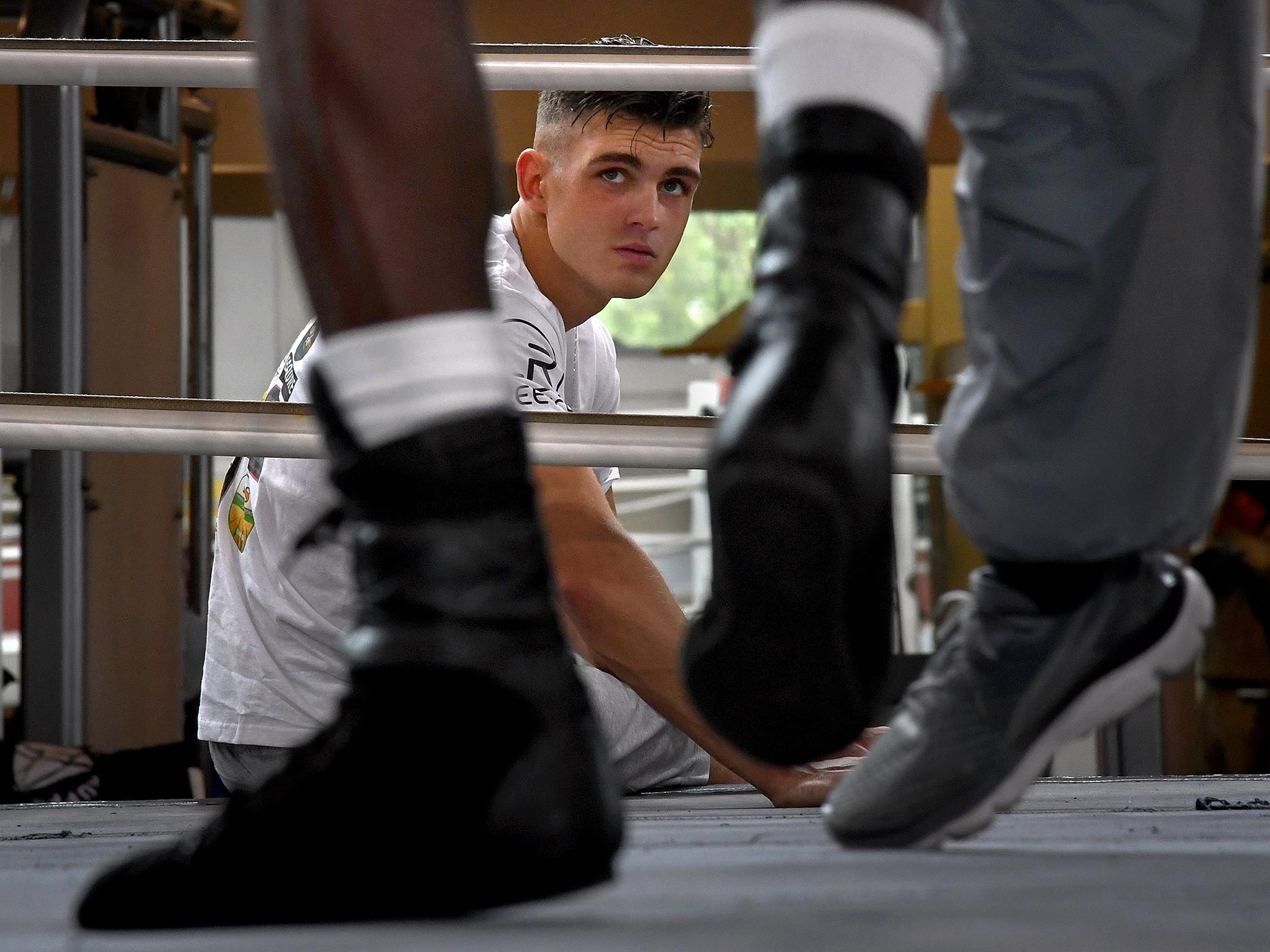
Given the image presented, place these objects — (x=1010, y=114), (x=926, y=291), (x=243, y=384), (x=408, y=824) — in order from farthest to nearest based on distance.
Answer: (x=243, y=384) → (x=926, y=291) → (x=1010, y=114) → (x=408, y=824)

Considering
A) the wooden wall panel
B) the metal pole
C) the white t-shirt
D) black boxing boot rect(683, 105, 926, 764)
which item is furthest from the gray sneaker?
the wooden wall panel

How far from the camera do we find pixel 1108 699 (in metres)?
0.54

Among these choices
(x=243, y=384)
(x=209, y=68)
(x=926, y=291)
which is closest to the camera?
(x=209, y=68)

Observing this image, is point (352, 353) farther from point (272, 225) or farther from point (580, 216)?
point (272, 225)

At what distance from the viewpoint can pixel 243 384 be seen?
5.26m

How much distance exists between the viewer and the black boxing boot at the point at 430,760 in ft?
1.25

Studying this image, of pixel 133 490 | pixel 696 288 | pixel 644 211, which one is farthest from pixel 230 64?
pixel 696 288

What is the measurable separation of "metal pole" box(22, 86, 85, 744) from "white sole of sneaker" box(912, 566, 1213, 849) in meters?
1.56

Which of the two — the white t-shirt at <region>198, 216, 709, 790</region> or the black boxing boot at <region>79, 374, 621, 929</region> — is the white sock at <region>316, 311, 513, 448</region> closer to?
the black boxing boot at <region>79, 374, 621, 929</region>

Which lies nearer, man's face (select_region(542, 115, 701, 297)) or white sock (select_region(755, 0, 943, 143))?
white sock (select_region(755, 0, 943, 143))

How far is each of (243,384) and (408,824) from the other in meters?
5.10

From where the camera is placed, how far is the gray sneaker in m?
0.54

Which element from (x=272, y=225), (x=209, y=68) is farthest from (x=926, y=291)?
(x=209, y=68)

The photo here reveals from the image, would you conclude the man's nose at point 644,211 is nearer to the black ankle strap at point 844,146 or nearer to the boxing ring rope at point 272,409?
the boxing ring rope at point 272,409
